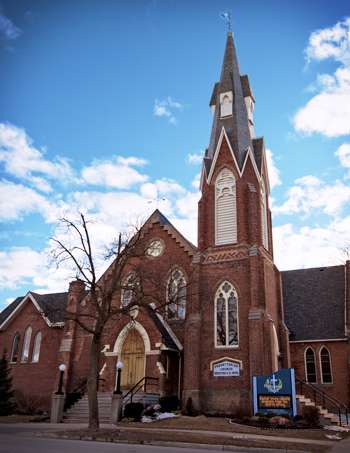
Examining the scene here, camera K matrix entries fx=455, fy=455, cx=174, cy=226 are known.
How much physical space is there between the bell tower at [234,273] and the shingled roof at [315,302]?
3315 millimetres

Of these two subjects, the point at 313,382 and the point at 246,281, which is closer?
the point at 246,281

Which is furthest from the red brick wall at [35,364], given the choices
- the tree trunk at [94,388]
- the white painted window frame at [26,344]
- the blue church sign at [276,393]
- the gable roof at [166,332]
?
the blue church sign at [276,393]

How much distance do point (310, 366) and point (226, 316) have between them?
7805 mm

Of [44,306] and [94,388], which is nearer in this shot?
[94,388]

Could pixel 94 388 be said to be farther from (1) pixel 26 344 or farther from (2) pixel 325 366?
(1) pixel 26 344

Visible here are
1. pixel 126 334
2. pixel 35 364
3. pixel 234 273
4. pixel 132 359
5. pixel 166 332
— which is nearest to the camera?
pixel 132 359

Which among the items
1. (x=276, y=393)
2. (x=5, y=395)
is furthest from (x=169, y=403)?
(x=5, y=395)

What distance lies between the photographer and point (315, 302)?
3114 cm

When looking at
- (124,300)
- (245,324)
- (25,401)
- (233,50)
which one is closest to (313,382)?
(245,324)

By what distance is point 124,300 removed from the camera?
94.9 feet

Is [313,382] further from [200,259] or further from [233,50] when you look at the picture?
[233,50]

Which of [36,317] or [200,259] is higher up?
[200,259]

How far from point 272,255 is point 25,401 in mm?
18464

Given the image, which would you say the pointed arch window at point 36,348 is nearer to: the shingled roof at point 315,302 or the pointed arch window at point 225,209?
the pointed arch window at point 225,209
